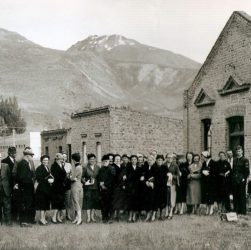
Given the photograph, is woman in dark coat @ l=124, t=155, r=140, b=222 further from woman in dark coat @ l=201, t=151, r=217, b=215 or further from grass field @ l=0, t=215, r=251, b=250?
woman in dark coat @ l=201, t=151, r=217, b=215

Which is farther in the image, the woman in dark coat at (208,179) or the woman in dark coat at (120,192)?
the woman in dark coat at (208,179)

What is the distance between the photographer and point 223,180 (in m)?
13.5

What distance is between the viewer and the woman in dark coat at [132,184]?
1245 centimetres

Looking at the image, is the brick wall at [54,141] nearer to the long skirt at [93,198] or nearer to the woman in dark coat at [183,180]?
the woman in dark coat at [183,180]

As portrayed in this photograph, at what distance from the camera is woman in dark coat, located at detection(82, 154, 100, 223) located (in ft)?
40.8

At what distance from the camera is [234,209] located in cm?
1349

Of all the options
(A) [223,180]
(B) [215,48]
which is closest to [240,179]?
(A) [223,180]

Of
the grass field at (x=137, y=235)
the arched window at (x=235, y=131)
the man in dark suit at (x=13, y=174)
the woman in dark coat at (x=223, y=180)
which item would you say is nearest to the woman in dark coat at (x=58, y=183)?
the grass field at (x=137, y=235)

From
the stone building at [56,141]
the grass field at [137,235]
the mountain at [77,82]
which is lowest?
the grass field at [137,235]

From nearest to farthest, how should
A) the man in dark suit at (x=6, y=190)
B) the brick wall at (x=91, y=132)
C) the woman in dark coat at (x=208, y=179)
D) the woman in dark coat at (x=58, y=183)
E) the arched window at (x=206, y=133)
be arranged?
the man in dark suit at (x=6, y=190), the woman in dark coat at (x=58, y=183), the woman in dark coat at (x=208, y=179), the arched window at (x=206, y=133), the brick wall at (x=91, y=132)

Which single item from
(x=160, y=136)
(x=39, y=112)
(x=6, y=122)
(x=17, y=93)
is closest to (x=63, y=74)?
(x=17, y=93)

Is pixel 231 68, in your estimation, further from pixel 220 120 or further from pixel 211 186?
pixel 211 186

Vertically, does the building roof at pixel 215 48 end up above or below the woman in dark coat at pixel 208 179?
above

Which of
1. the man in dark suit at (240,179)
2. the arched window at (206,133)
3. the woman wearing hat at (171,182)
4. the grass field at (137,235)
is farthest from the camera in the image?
the arched window at (206,133)
